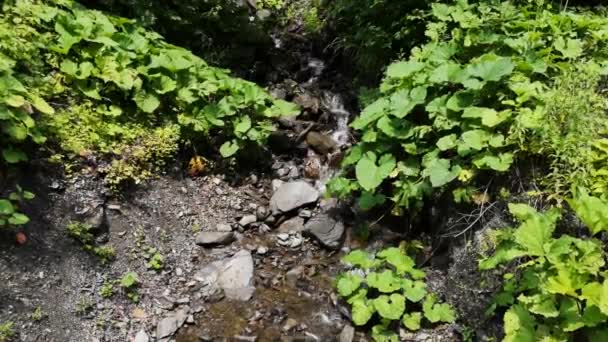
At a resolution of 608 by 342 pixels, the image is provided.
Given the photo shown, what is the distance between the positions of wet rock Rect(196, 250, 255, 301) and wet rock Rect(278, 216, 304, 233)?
75cm

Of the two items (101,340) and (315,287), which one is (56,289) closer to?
(101,340)

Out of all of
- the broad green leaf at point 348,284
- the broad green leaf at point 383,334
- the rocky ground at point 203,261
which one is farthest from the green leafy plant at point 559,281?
the broad green leaf at point 348,284

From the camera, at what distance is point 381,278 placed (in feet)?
16.5

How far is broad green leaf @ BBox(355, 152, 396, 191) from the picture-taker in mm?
5500

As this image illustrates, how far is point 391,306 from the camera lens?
16.1 feet

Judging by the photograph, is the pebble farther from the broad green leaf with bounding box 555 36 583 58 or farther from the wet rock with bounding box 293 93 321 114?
the broad green leaf with bounding box 555 36 583 58

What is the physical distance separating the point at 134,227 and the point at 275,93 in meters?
3.54

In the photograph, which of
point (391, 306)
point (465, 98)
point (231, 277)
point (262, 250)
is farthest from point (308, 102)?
point (391, 306)

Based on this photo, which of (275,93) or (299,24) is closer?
(275,93)

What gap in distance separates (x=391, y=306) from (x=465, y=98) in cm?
231

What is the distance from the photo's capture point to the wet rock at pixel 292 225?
650 cm

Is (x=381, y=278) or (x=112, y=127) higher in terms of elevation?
(x=112, y=127)

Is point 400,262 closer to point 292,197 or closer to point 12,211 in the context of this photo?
point 292,197

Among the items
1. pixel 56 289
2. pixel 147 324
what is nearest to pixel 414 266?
pixel 147 324
